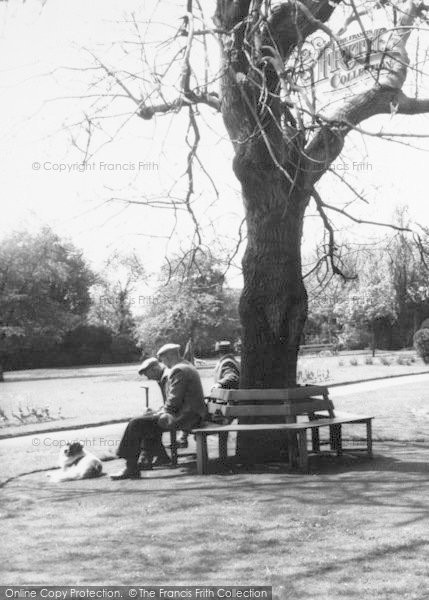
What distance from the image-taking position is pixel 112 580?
4730mm

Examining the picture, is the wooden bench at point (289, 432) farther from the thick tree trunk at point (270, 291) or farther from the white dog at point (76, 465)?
the white dog at point (76, 465)

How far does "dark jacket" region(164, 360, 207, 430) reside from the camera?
861 centimetres

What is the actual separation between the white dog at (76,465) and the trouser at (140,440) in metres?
0.33

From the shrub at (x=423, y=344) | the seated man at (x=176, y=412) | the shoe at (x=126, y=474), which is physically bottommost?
the shoe at (x=126, y=474)

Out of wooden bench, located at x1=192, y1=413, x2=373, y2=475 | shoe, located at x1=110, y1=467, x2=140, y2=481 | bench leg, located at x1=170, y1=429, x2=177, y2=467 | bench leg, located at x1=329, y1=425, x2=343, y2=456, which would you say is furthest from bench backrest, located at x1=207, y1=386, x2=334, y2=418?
shoe, located at x1=110, y1=467, x2=140, y2=481

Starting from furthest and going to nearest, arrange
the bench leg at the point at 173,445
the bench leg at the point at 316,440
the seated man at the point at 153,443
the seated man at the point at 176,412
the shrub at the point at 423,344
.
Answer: the shrub at the point at 423,344 → the bench leg at the point at 316,440 → the seated man at the point at 153,443 → the bench leg at the point at 173,445 → the seated man at the point at 176,412

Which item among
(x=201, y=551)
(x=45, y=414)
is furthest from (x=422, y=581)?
(x=45, y=414)

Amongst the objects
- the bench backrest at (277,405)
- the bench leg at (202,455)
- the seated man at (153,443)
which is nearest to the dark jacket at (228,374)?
the seated man at (153,443)

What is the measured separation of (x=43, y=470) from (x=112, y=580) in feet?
15.3

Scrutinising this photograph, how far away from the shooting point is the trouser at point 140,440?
838cm

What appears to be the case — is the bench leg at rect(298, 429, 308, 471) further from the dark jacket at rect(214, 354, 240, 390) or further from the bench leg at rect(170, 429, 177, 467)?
the dark jacket at rect(214, 354, 240, 390)

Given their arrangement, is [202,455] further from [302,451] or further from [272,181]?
[272,181]

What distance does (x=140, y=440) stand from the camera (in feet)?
28.1

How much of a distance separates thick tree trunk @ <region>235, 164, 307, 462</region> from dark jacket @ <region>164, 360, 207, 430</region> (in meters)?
0.64
